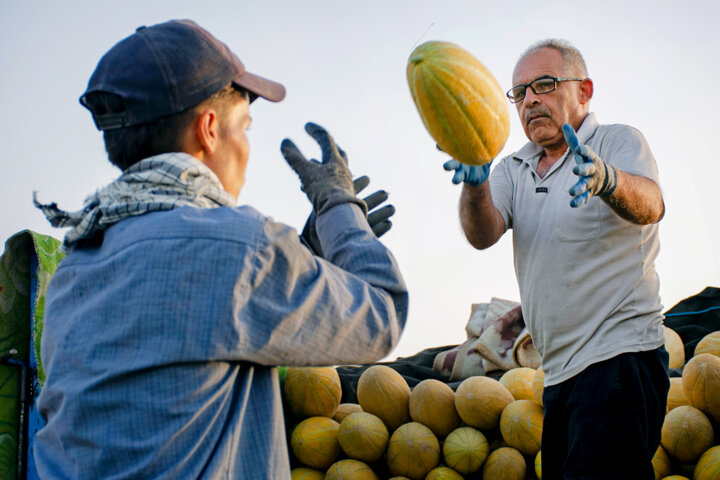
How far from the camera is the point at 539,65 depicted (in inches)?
112

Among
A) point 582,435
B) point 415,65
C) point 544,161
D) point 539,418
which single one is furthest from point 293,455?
point 415,65

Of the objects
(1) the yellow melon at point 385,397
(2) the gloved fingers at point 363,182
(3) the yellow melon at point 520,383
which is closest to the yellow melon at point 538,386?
(3) the yellow melon at point 520,383

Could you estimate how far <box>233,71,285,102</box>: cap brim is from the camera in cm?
157

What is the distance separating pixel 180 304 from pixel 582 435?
1.67 metres

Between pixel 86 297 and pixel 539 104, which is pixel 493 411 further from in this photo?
pixel 86 297

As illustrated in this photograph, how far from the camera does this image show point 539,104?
9.18ft

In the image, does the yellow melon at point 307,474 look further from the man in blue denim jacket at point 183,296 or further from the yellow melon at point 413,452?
the man in blue denim jacket at point 183,296

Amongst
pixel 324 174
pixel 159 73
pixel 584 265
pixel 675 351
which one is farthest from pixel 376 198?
pixel 675 351

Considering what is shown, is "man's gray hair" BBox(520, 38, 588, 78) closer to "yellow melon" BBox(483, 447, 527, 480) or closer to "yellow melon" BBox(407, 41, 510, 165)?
"yellow melon" BBox(407, 41, 510, 165)

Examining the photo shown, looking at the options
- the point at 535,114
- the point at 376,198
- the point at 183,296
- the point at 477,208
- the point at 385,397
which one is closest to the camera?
the point at 183,296

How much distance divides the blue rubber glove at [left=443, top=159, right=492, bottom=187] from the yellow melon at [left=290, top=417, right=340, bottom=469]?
5.55 feet

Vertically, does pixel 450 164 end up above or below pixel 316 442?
above

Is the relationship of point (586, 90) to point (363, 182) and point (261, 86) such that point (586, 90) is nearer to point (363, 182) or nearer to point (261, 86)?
point (363, 182)

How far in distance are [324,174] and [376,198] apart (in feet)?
2.35
